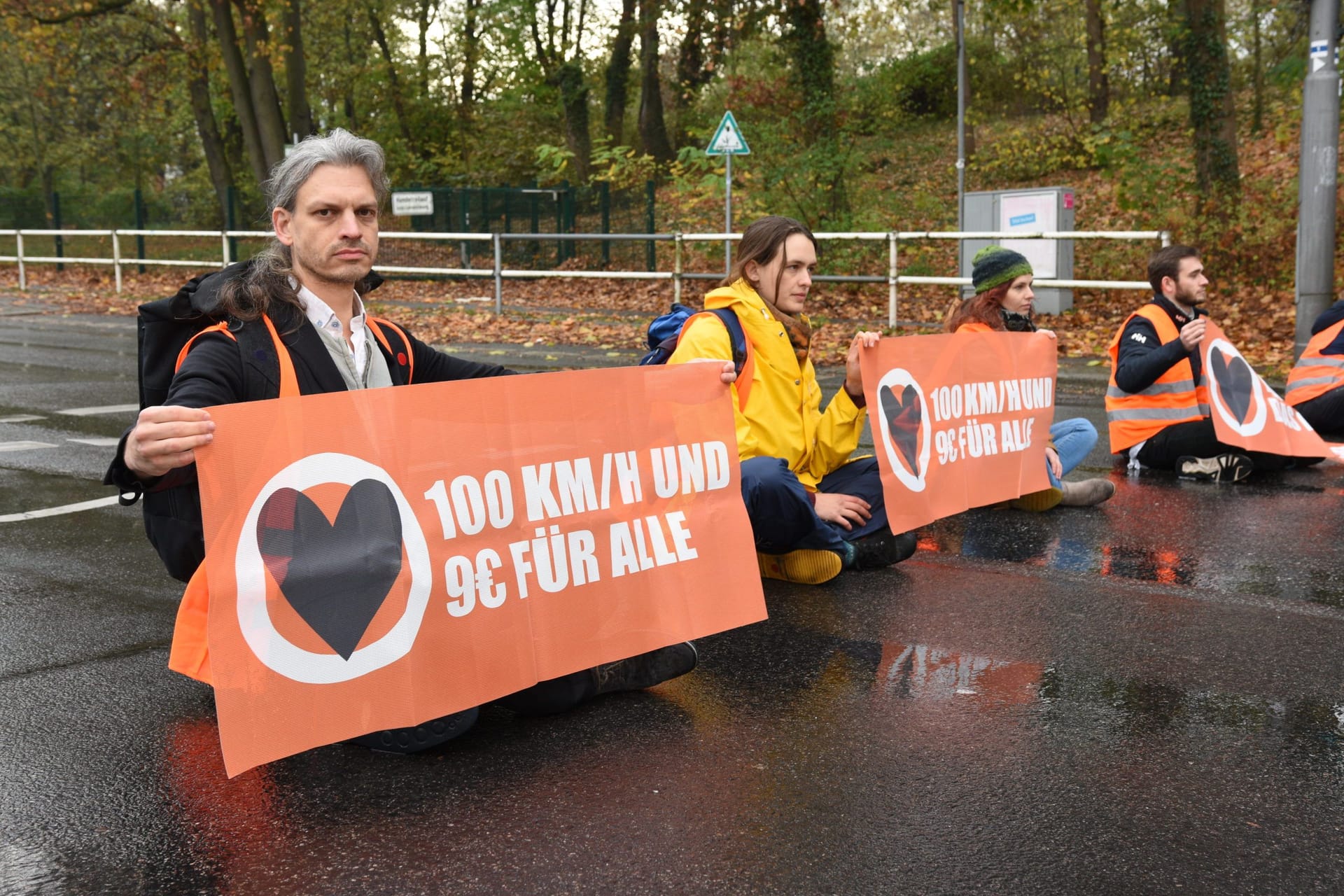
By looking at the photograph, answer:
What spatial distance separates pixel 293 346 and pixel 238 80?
24.2 m

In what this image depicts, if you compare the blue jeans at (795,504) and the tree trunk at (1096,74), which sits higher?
the tree trunk at (1096,74)

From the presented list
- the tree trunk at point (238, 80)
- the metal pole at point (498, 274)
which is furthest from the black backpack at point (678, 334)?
the tree trunk at point (238, 80)

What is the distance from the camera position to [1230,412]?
25.1 ft

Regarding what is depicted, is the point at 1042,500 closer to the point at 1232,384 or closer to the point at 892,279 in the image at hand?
the point at 1232,384

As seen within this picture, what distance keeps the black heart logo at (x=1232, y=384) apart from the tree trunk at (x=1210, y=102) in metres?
11.7

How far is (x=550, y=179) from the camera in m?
31.7

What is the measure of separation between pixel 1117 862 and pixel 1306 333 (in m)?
9.74

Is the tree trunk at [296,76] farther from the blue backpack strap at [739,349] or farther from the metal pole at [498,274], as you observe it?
the blue backpack strap at [739,349]

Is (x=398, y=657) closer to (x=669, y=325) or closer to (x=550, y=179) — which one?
(x=669, y=325)

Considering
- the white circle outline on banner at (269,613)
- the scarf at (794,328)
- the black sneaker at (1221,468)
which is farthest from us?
the black sneaker at (1221,468)

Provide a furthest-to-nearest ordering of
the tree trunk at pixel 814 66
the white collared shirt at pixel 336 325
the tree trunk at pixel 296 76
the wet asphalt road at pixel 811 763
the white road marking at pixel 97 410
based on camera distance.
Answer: the tree trunk at pixel 296 76, the tree trunk at pixel 814 66, the white road marking at pixel 97 410, the white collared shirt at pixel 336 325, the wet asphalt road at pixel 811 763

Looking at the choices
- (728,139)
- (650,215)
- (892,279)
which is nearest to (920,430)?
(892,279)

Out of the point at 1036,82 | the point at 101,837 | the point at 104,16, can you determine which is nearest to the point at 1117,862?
the point at 101,837

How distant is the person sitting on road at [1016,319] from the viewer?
6762 millimetres
